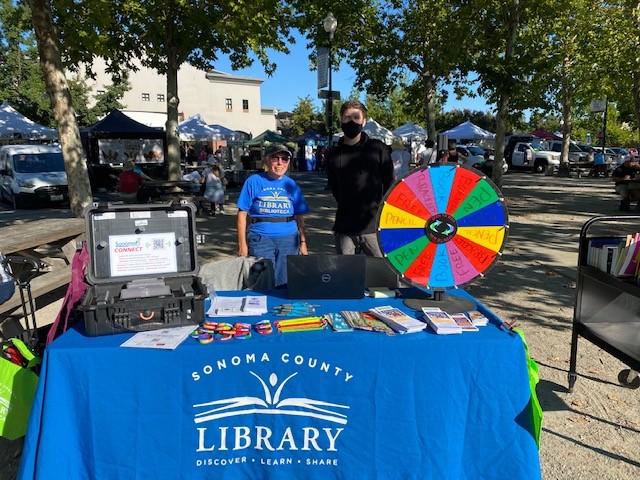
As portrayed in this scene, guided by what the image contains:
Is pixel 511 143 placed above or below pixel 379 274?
above

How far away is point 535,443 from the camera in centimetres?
226

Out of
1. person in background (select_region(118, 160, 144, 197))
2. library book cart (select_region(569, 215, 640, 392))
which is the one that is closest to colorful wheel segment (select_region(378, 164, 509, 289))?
library book cart (select_region(569, 215, 640, 392))

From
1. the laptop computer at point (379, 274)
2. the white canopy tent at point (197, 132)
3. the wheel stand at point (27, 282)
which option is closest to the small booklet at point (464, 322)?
the laptop computer at point (379, 274)

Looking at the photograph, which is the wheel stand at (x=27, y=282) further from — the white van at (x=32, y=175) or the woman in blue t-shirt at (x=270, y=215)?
the white van at (x=32, y=175)

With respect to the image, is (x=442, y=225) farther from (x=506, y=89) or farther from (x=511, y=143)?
Result: (x=511, y=143)

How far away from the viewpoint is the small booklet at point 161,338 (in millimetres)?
2178

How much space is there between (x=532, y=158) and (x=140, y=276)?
3023cm

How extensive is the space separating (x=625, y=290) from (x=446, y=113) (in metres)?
59.4

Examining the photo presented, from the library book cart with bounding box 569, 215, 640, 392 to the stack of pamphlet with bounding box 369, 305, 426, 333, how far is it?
4.62ft

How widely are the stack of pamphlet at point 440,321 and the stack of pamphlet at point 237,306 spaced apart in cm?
87

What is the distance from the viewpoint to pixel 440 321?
2.42 m

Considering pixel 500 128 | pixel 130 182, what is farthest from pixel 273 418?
pixel 500 128

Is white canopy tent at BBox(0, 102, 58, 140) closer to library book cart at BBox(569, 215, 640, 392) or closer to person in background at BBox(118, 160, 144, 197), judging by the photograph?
person in background at BBox(118, 160, 144, 197)

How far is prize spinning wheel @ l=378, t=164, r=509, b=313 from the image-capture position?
253 cm
